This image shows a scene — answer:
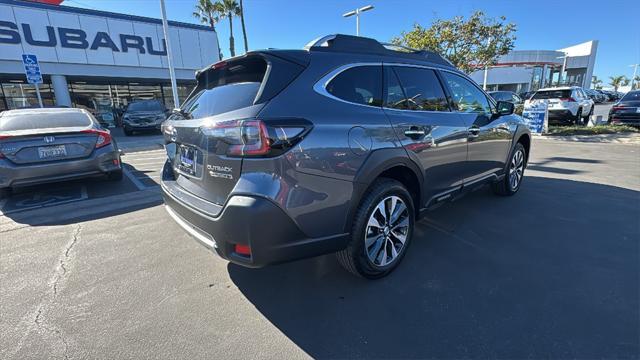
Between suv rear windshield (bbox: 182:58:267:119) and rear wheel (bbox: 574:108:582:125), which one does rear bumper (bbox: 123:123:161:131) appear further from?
rear wheel (bbox: 574:108:582:125)

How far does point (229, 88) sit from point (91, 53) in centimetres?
2085

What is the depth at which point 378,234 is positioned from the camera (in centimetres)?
270

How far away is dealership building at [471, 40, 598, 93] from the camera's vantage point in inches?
1940

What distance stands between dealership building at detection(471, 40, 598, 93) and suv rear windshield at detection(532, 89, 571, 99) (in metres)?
37.0

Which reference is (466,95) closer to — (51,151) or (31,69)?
(51,151)

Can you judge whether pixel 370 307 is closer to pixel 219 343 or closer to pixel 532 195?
pixel 219 343

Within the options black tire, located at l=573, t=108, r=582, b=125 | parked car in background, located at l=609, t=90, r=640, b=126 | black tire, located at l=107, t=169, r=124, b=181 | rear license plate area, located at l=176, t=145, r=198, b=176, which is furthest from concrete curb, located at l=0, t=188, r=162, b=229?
black tire, located at l=573, t=108, r=582, b=125

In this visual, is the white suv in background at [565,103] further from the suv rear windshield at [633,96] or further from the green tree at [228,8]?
the green tree at [228,8]

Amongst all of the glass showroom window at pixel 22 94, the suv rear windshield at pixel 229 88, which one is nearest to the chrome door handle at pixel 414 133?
the suv rear windshield at pixel 229 88

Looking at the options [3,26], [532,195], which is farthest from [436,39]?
[3,26]

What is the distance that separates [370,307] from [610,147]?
10.6m

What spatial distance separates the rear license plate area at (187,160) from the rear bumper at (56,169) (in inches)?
123

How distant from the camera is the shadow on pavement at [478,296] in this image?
2055mm

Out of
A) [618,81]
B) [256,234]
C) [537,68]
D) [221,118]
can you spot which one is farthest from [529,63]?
[256,234]
